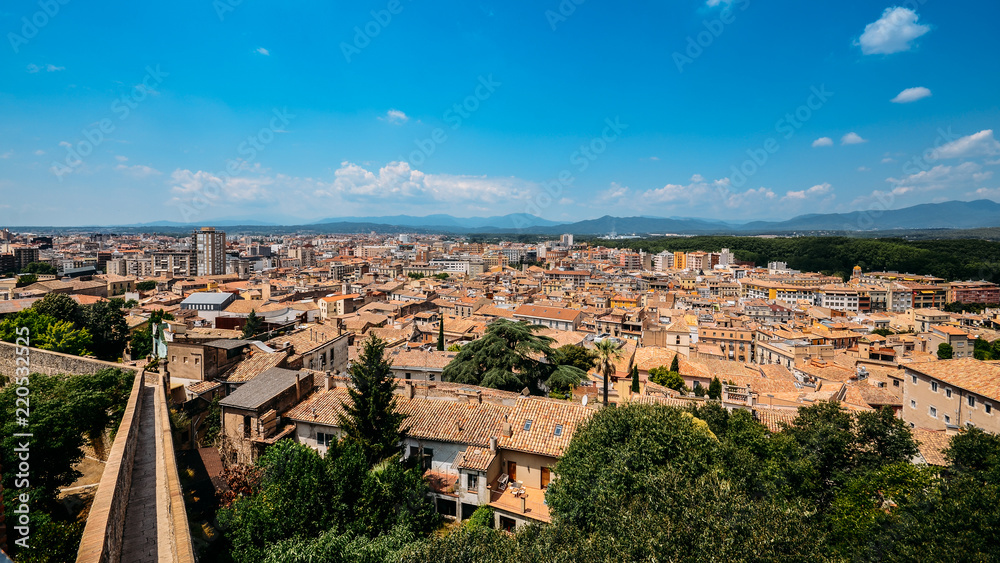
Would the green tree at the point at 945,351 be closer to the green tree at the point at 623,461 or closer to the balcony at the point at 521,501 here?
the green tree at the point at 623,461

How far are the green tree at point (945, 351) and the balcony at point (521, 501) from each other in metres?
61.6

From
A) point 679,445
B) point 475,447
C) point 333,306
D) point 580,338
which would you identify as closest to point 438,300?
point 333,306

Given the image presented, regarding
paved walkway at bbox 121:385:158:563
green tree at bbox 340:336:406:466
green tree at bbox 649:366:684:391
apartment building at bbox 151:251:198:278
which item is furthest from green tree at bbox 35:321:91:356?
apartment building at bbox 151:251:198:278

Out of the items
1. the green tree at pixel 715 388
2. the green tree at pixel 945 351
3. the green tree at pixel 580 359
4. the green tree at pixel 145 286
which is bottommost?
the green tree at pixel 945 351

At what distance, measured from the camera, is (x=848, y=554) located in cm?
1113

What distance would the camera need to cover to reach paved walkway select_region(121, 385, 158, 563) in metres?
9.64

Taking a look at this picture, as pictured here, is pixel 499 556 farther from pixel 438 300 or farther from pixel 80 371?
pixel 438 300

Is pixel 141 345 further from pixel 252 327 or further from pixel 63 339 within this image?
pixel 252 327

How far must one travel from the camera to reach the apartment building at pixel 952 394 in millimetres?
22172

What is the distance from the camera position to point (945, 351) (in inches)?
2169

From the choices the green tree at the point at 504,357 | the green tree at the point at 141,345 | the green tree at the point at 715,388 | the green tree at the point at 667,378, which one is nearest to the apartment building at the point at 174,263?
the green tree at the point at 141,345

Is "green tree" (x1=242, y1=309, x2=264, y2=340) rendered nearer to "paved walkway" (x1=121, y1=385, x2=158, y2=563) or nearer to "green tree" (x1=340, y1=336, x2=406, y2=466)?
"paved walkway" (x1=121, y1=385, x2=158, y2=563)

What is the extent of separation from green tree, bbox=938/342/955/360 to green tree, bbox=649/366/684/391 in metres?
40.3

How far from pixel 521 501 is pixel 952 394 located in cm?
2357
